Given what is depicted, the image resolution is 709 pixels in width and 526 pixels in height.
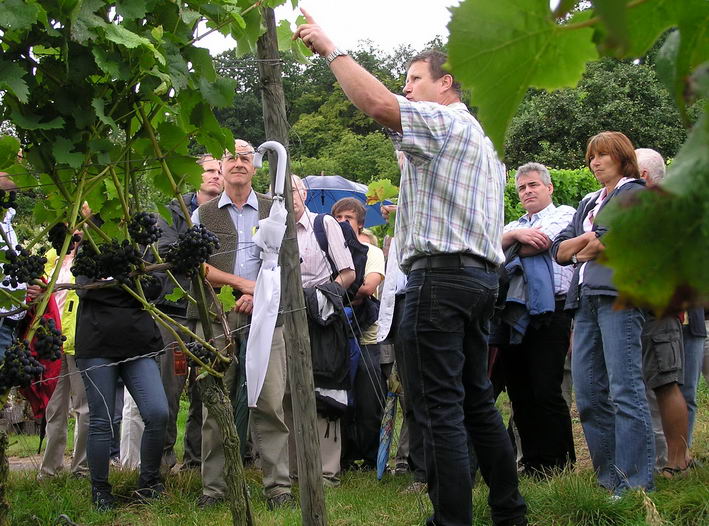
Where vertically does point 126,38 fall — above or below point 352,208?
above

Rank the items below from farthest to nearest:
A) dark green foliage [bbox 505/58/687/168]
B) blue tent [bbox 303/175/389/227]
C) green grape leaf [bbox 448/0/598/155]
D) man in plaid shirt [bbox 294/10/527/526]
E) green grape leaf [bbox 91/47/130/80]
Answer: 1. dark green foliage [bbox 505/58/687/168]
2. blue tent [bbox 303/175/389/227]
3. man in plaid shirt [bbox 294/10/527/526]
4. green grape leaf [bbox 91/47/130/80]
5. green grape leaf [bbox 448/0/598/155]

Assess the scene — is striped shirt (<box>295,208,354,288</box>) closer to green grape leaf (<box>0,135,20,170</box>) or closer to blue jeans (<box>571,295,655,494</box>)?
blue jeans (<box>571,295,655,494</box>)

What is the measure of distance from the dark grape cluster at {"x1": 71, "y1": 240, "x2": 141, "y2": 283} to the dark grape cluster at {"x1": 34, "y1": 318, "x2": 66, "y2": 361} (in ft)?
0.77

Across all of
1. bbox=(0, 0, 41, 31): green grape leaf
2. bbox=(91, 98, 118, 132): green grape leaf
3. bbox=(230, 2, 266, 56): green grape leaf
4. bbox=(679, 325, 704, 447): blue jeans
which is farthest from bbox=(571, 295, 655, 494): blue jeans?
bbox=(0, 0, 41, 31): green grape leaf

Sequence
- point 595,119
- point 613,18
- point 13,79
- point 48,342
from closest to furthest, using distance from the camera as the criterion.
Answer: point 613,18 → point 13,79 → point 48,342 → point 595,119

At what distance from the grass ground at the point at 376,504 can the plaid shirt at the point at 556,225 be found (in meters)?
1.14

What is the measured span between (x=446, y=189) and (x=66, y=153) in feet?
5.06

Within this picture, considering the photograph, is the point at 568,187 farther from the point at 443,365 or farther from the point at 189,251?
the point at 189,251

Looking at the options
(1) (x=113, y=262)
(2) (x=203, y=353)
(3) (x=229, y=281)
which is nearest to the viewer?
(1) (x=113, y=262)

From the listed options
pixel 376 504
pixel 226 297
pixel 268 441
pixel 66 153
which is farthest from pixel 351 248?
pixel 66 153

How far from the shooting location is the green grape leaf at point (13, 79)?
98.8 inches

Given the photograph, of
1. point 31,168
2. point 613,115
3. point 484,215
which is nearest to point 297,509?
point 484,215

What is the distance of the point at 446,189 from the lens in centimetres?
360

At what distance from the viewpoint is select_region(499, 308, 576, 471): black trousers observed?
5.20 meters
